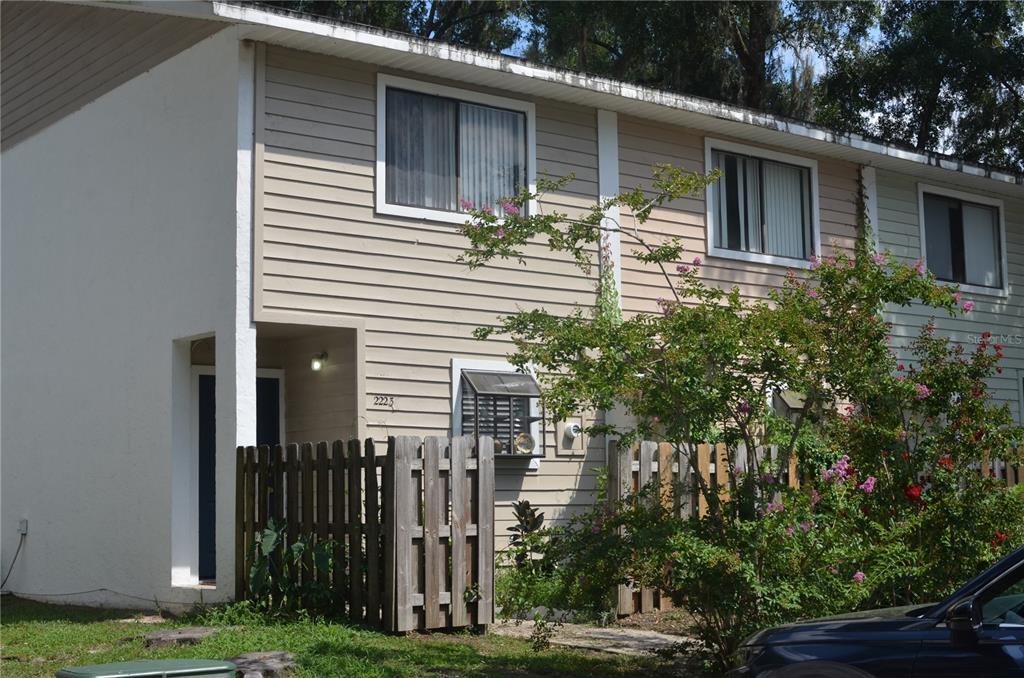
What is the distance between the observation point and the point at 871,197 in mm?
17109

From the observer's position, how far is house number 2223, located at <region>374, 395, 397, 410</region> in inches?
487

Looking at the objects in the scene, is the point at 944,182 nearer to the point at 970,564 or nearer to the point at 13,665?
the point at 970,564

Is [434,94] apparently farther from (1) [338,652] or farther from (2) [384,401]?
(1) [338,652]

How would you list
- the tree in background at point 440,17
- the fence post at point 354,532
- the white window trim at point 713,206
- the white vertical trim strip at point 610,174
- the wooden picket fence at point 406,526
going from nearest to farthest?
the wooden picket fence at point 406,526 < the fence post at point 354,532 < the white vertical trim strip at point 610,174 < the white window trim at point 713,206 < the tree in background at point 440,17

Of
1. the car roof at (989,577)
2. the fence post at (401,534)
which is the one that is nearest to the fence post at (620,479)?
the fence post at (401,534)

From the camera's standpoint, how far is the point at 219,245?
11938 mm

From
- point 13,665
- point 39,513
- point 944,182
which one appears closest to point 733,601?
point 13,665

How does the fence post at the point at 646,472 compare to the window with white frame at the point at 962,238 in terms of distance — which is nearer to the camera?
the fence post at the point at 646,472

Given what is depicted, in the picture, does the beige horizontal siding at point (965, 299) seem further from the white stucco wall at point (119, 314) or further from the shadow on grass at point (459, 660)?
the white stucco wall at point (119, 314)

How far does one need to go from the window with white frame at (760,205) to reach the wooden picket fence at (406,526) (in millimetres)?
6232

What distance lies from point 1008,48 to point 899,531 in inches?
687

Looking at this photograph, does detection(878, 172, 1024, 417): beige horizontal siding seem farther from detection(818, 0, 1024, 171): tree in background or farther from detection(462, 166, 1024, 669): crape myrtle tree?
detection(462, 166, 1024, 669): crape myrtle tree

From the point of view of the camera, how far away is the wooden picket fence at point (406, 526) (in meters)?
9.91

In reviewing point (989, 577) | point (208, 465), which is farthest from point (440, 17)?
point (989, 577)
